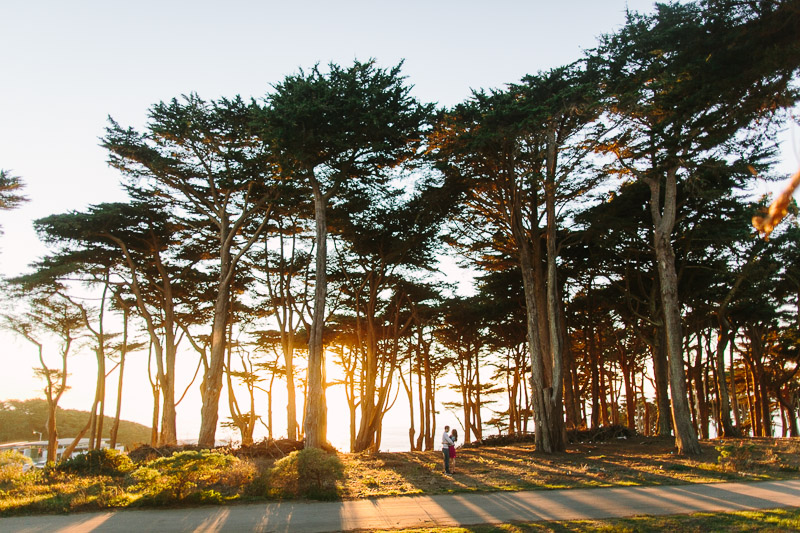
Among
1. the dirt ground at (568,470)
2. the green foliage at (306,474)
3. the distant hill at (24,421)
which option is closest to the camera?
the green foliage at (306,474)

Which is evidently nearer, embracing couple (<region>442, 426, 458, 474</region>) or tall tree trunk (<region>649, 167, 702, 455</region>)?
embracing couple (<region>442, 426, 458, 474</region>)

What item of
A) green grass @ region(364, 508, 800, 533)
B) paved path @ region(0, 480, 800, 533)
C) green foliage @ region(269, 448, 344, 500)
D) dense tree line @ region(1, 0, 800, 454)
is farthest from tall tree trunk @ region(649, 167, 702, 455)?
green foliage @ region(269, 448, 344, 500)

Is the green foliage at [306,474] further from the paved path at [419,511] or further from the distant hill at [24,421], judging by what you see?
the distant hill at [24,421]

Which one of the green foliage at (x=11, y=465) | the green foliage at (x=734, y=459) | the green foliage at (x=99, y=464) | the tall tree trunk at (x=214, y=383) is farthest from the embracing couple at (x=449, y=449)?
the tall tree trunk at (x=214, y=383)

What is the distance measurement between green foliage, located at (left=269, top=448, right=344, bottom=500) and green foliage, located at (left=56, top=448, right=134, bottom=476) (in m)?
5.87

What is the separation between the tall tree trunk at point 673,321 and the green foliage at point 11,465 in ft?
55.6

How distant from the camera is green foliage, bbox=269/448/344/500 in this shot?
10.5 metres

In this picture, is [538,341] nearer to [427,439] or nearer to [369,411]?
→ [369,411]

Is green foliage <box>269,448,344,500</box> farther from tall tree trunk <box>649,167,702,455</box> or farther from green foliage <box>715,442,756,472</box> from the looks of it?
tall tree trunk <box>649,167,702,455</box>

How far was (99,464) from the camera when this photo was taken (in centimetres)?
1398

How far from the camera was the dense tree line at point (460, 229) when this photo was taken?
16.4m

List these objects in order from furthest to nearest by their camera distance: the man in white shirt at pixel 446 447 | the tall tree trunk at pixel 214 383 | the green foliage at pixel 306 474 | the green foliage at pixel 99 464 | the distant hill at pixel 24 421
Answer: the distant hill at pixel 24 421 < the tall tree trunk at pixel 214 383 < the green foliage at pixel 99 464 < the man in white shirt at pixel 446 447 < the green foliage at pixel 306 474

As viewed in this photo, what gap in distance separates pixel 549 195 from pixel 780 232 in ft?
36.3

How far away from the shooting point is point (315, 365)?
16.7 metres
